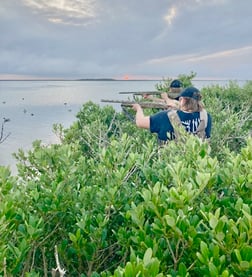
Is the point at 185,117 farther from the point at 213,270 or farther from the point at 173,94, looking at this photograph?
the point at 213,270

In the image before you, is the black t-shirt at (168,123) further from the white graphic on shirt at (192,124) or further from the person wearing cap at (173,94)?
the person wearing cap at (173,94)

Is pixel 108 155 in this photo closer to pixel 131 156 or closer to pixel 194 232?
pixel 131 156

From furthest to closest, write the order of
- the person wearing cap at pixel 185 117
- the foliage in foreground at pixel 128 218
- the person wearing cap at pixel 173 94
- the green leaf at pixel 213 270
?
the person wearing cap at pixel 173 94 < the person wearing cap at pixel 185 117 < the foliage in foreground at pixel 128 218 < the green leaf at pixel 213 270

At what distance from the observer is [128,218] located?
2.48m

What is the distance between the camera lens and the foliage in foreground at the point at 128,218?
6.64ft

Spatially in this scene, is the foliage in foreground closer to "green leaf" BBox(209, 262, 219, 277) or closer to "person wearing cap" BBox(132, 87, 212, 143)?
"green leaf" BBox(209, 262, 219, 277)

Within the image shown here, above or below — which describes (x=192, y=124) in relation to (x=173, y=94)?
below

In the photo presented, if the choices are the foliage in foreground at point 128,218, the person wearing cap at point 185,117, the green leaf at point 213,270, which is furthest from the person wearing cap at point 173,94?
the green leaf at point 213,270

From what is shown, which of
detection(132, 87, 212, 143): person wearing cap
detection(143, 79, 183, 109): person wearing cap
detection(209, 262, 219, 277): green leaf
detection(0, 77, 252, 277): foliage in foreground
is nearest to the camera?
detection(209, 262, 219, 277): green leaf

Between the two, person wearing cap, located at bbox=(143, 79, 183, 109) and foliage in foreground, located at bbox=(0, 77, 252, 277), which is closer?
foliage in foreground, located at bbox=(0, 77, 252, 277)

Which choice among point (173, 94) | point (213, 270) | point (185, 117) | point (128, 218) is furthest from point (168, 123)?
point (213, 270)

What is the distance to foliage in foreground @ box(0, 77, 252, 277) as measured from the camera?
2025mm

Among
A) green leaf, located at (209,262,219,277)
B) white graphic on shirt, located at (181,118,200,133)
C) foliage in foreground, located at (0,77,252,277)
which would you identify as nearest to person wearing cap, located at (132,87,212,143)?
white graphic on shirt, located at (181,118,200,133)

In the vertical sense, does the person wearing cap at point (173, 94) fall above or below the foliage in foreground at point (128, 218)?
above
